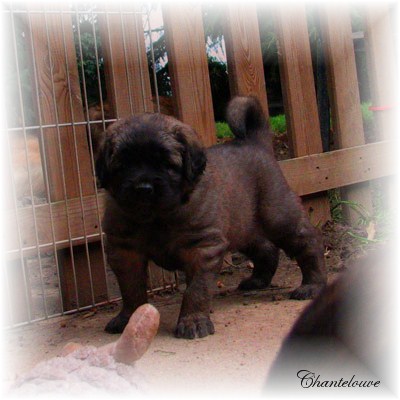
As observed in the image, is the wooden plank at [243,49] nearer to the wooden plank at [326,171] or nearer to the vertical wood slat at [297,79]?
the vertical wood slat at [297,79]

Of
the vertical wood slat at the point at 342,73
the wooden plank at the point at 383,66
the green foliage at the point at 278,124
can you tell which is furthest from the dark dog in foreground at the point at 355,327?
the green foliage at the point at 278,124

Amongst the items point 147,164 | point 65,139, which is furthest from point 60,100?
point 147,164

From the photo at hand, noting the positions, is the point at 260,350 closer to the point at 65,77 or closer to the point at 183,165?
the point at 183,165

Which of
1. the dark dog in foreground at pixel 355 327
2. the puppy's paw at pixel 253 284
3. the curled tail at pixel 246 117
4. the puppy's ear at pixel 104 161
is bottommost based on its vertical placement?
the puppy's paw at pixel 253 284

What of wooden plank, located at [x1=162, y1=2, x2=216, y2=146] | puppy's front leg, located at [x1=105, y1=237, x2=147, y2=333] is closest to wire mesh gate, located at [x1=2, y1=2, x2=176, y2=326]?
wooden plank, located at [x1=162, y1=2, x2=216, y2=146]

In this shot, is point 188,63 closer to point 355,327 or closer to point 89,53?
point 89,53

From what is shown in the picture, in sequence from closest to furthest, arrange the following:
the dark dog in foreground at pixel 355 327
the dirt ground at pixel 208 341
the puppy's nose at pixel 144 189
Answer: the dark dog in foreground at pixel 355 327, the dirt ground at pixel 208 341, the puppy's nose at pixel 144 189

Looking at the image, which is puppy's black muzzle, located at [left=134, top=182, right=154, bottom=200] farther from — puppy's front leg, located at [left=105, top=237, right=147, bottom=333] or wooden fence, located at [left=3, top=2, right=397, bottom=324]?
wooden fence, located at [left=3, top=2, right=397, bottom=324]
